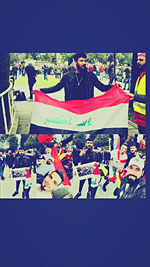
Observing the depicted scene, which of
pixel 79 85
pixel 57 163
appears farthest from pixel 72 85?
pixel 57 163

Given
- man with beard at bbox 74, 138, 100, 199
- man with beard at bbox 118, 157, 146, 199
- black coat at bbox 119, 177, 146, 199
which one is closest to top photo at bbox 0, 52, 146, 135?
man with beard at bbox 74, 138, 100, 199

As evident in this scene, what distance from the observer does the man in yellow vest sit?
152 inches

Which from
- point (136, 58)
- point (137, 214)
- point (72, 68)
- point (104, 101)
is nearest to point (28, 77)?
point (72, 68)

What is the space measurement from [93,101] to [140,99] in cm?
46

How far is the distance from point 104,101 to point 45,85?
61 cm

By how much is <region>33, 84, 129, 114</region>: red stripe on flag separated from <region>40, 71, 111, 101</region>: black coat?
4cm

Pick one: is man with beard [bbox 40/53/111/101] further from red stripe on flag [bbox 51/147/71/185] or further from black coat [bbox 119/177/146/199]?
black coat [bbox 119/177/146/199]

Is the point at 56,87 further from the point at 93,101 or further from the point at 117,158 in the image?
the point at 117,158

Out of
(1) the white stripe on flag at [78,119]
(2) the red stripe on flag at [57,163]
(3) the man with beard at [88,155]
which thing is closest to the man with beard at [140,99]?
(1) the white stripe on flag at [78,119]

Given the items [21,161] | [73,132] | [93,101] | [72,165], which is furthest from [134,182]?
[21,161]

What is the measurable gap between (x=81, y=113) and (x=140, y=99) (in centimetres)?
60

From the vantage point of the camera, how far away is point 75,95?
391 centimetres

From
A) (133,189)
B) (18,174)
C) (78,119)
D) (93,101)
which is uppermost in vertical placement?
(93,101)

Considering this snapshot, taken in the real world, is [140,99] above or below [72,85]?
below
